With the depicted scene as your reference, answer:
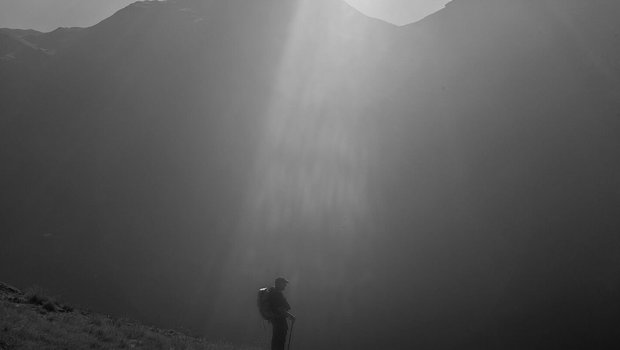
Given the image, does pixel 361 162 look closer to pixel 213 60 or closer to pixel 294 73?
pixel 294 73

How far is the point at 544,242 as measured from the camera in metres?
37.3

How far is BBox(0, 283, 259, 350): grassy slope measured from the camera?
8.79 metres

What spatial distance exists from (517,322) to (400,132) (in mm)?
20945

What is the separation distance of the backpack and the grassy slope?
1.74 metres

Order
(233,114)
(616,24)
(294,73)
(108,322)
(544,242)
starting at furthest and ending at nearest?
(294,73)
(233,114)
(616,24)
(544,242)
(108,322)

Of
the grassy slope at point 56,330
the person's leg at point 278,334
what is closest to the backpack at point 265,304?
the person's leg at point 278,334

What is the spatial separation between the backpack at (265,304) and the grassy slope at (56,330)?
1.74 meters

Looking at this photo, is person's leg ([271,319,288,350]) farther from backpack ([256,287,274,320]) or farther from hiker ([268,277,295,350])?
Result: backpack ([256,287,274,320])

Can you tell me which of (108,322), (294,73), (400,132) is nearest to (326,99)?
(294,73)

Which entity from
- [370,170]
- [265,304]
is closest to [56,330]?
[265,304]

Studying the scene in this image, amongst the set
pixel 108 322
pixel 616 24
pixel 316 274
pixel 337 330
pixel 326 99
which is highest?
pixel 616 24

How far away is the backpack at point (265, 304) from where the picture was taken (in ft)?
37.9

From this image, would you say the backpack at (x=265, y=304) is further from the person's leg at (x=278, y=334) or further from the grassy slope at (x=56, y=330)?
the grassy slope at (x=56, y=330)

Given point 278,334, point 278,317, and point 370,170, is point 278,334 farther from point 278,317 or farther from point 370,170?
point 370,170
